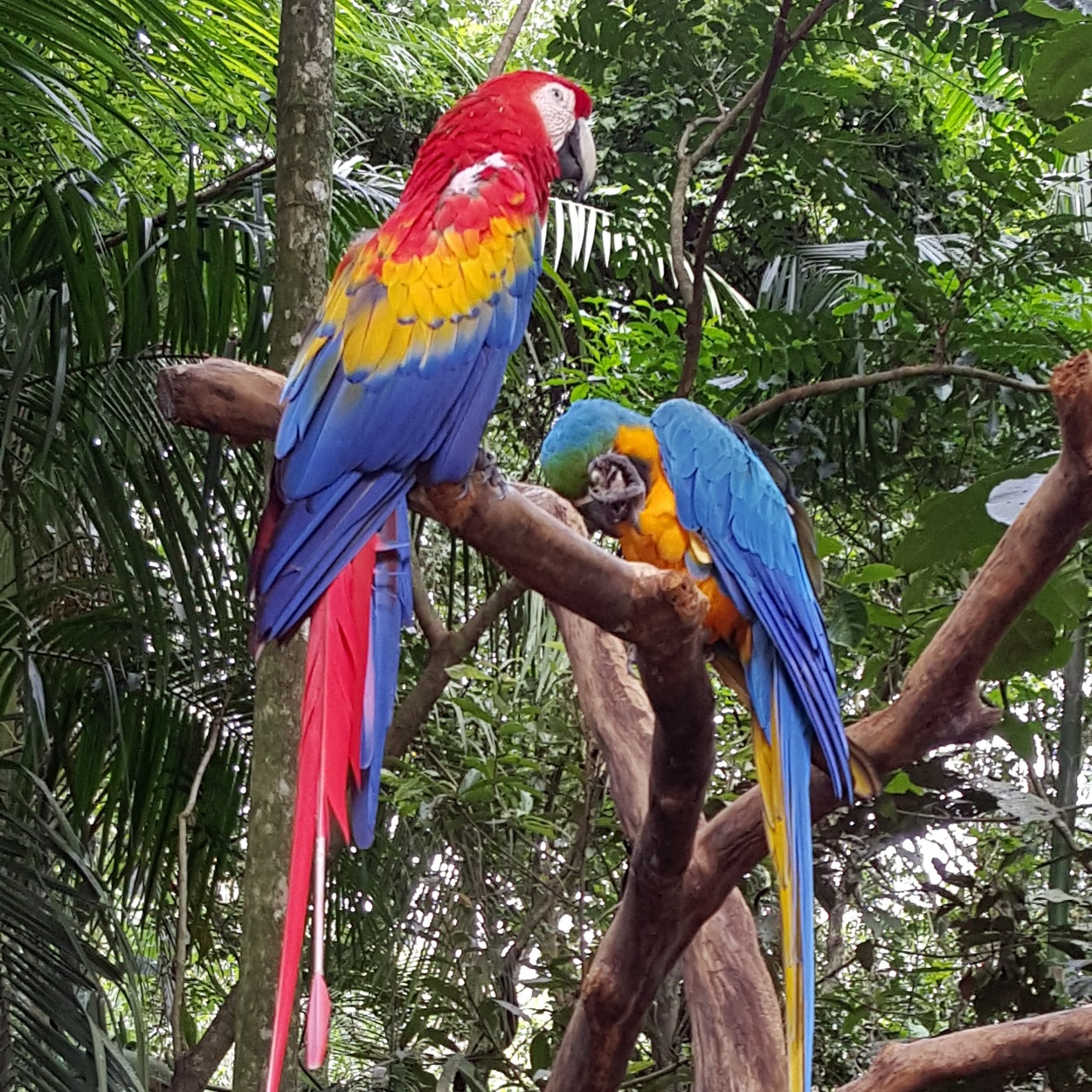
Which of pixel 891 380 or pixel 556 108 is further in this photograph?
pixel 891 380

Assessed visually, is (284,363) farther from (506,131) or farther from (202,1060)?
(202,1060)

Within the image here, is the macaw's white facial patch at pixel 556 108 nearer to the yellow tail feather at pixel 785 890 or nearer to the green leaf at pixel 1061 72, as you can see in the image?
the green leaf at pixel 1061 72

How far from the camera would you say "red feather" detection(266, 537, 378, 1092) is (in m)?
0.58

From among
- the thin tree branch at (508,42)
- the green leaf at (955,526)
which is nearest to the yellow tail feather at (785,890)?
the green leaf at (955,526)

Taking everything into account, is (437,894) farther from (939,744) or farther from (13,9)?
(13,9)

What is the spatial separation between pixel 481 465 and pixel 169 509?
586 mm

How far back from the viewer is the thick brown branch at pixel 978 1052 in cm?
97

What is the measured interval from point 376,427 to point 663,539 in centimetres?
36

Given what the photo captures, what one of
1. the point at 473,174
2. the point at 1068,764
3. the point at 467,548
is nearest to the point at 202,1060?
the point at 467,548

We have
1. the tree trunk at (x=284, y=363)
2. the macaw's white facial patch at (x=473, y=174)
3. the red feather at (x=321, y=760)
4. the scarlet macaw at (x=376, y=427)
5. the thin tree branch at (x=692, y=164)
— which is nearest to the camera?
the red feather at (x=321, y=760)

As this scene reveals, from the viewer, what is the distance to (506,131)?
0.89 meters

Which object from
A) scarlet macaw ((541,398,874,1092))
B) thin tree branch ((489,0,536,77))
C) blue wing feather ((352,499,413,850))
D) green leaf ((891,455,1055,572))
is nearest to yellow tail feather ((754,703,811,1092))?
scarlet macaw ((541,398,874,1092))

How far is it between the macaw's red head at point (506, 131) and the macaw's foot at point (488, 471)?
0.25 meters

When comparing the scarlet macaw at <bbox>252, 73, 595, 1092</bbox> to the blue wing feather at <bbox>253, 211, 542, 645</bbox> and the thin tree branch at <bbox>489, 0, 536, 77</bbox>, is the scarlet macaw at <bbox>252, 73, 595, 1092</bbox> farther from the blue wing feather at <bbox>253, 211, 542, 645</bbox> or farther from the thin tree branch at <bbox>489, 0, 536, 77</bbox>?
the thin tree branch at <bbox>489, 0, 536, 77</bbox>
